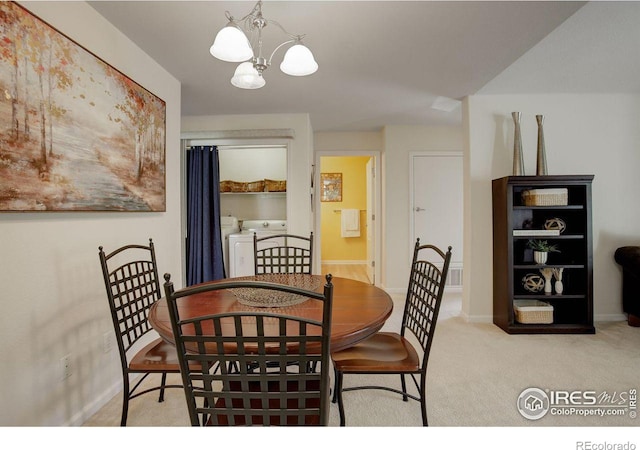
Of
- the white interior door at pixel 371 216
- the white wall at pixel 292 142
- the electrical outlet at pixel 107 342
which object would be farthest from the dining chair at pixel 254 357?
the white interior door at pixel 371 216

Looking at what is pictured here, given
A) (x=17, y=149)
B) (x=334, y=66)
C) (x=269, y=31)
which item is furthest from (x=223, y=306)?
(x=334, y=66)

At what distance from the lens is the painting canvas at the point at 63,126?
4.33 feet

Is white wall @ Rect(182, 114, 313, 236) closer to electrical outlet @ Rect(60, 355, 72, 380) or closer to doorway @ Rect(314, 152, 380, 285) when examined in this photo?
electrical outlet @ Rect(60, 355, 72, 380)

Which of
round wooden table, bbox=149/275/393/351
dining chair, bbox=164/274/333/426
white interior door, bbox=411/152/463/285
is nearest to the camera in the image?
dining chair, bbox=164/274/333/426

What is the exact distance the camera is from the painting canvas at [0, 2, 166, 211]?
132 cm

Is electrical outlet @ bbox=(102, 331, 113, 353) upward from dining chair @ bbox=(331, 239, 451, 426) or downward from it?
downward

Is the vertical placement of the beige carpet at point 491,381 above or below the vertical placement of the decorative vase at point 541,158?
below

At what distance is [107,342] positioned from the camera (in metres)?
1.93

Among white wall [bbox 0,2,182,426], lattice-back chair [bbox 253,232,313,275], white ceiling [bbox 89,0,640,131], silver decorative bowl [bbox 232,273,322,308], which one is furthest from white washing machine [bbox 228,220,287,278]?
silver decorative bowl [bbox 232,273,322,308]

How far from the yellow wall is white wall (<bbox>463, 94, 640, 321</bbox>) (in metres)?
3.68

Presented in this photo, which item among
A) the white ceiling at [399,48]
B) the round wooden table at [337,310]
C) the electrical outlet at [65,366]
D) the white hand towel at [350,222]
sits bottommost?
the electrical outlet at [65,366]

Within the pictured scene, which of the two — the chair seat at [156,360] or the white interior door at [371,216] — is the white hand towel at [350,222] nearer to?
the white interior door at [371,216]

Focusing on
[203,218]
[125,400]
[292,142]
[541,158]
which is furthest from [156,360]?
[541,158]

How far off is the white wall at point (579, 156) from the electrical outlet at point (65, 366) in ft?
10.8
